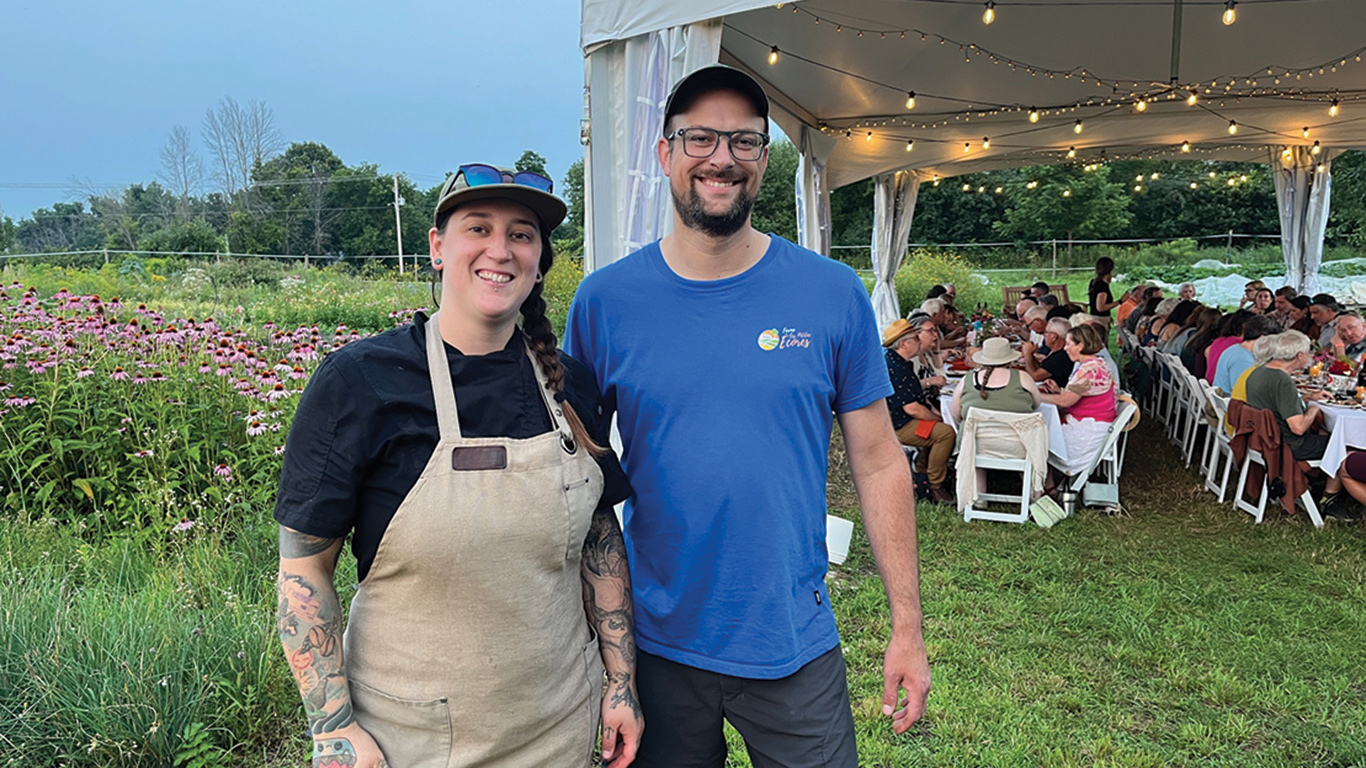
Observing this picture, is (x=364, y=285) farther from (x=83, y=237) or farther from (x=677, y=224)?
(x=83, y=237)

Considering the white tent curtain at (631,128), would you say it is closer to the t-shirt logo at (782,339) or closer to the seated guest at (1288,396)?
the t-shirt logo at (782,339)

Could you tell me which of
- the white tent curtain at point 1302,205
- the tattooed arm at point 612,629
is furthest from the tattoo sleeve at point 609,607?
the white tent curtain at point 1302,205

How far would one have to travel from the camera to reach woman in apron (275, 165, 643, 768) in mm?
1284

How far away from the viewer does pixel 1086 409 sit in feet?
19.4

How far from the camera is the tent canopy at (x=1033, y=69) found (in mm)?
7215

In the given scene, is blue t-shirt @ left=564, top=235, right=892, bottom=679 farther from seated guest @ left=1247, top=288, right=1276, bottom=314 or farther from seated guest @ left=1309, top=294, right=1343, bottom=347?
seated guest @ left=1247, top=288, right=1276, bottom=314

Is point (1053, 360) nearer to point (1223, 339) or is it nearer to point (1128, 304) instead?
point (1223, 339)

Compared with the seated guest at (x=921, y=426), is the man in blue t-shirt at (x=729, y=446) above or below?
above

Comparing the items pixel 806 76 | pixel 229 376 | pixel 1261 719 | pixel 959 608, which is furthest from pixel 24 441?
pixel 806 76

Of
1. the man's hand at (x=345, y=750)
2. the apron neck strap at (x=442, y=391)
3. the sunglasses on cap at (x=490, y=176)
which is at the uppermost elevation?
the sunglasses on cap at (x=490, y=176)

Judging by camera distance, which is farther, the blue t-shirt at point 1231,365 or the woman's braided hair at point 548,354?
the blue t-shirt at point 1231,365

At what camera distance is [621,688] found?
1.58 meters

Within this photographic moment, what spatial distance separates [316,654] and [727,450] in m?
0.74

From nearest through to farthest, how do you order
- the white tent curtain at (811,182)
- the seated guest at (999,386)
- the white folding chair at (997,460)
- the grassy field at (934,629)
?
the grassy field at (934,629), the white folding chair at (997,460), the seated guest at (999,386), the white tent curtain at (811,182)
